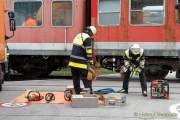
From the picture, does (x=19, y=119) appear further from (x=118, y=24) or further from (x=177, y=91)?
(x=118, y=24)

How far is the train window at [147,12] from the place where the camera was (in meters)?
19.5

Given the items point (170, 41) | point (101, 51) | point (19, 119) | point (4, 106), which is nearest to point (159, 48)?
point (170, 41)

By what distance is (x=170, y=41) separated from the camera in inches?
764

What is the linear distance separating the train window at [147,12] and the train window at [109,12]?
0.52 meters

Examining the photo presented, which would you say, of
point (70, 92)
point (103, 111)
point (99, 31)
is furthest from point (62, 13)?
point (103, 111)

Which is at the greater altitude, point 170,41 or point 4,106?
point 170,41

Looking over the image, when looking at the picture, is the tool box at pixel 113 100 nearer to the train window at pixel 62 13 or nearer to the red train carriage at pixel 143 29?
the red train carriage at pixel 143 29

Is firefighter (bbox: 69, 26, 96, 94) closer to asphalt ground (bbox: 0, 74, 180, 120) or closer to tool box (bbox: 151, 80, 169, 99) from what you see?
asphalt ground (bbox: 0, 74, 180, 120)

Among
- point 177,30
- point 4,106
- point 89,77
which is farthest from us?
point 177,30

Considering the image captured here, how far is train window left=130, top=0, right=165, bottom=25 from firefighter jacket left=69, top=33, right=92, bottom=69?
5751 mm

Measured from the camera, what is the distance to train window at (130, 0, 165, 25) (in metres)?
19.5

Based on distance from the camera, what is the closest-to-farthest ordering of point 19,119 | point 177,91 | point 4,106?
point 19,119
point 4,106
point 177,91

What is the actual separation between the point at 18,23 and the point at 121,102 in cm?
883

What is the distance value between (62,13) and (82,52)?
255 inches
